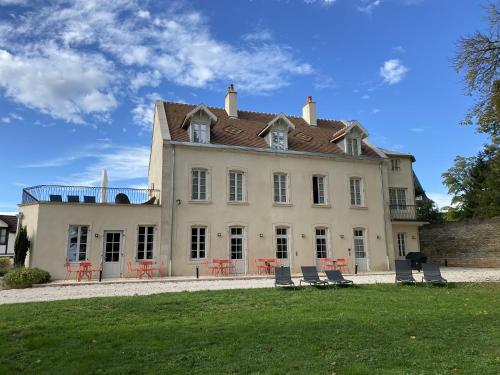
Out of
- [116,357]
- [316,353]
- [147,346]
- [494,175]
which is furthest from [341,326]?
[494,175]

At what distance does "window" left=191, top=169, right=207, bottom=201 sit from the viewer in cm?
1852

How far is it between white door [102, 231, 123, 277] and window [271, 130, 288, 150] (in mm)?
8689

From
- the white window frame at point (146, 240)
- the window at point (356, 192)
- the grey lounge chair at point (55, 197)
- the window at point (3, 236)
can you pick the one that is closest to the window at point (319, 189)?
the window at point (356, 192)

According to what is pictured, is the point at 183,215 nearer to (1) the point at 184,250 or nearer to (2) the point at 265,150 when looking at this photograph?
(1) the point at 184,250

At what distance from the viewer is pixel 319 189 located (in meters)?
20.8

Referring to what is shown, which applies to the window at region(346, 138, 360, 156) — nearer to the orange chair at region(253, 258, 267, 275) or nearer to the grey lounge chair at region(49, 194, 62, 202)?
the orange chair at region(253, 258, 267, 275)

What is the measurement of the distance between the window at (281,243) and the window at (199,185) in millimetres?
4074

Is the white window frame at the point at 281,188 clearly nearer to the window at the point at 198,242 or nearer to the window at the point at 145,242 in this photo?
the window at the point at 198,242

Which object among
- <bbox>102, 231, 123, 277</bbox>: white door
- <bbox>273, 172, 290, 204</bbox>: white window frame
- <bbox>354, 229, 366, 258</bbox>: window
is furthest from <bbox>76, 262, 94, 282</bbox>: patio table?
<bbox>354, 229, 366, 258</bbox>: window

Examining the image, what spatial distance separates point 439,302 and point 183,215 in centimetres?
1136

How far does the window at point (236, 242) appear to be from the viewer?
18.7m

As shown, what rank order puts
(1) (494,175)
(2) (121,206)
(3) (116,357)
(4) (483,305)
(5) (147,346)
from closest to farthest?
(3) (116,357) < (5) (147,346) < (4) (483,305) < (2) (121,206) < (1) (494,175)

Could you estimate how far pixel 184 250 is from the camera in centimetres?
1772

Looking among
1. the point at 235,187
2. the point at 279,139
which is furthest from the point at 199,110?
the point at 279,139
